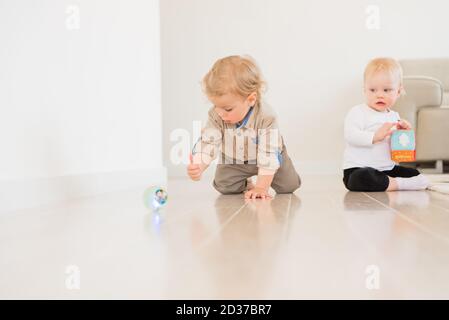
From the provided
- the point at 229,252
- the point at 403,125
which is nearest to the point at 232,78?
the point at 403,125

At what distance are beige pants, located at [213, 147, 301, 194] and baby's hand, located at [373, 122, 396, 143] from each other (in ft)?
1.20

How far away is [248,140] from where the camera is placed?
1.99 meters

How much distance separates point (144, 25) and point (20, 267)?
7.58 feet

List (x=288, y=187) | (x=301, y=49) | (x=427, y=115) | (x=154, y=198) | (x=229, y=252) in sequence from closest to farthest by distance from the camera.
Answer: (x=229, y=252)
(x=154, y=198)
(x=288, y=187)
(x=427, y=115)
(x=301, y=49)

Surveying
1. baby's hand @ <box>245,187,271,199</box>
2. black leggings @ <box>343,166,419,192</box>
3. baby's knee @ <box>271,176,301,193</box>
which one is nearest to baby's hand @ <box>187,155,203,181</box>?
baby's hand @ <box>245,187,271,199</box>

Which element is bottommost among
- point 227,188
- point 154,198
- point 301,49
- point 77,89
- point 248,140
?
point 227,188

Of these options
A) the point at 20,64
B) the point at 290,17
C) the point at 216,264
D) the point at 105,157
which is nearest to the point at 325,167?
the point at 290,17

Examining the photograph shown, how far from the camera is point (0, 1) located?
152 centimetres

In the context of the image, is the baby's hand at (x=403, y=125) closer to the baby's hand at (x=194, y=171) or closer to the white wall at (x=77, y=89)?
the baby's hand at (x=194, y=171)

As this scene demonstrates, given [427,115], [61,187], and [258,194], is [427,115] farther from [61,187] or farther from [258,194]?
[61,187]

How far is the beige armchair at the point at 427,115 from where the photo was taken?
10.7 feet

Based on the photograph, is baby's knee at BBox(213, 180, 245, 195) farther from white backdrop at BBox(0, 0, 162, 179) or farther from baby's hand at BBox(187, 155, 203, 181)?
white backdrop at BBox(0, 0, 162, 179)

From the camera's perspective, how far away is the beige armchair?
128 inches

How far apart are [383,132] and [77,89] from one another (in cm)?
121
